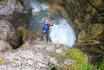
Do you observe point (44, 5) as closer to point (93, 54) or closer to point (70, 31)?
point (70, 31)

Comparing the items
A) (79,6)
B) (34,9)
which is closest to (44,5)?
(34,9)

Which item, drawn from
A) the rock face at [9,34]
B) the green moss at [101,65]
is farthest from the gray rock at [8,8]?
the green moss at [101,65]

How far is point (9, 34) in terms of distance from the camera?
13195 millimetres

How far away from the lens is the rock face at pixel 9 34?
13031 millimetres

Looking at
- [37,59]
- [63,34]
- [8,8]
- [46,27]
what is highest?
[8,8]

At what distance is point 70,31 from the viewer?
1462 centimetres

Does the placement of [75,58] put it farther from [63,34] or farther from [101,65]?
[63,34]

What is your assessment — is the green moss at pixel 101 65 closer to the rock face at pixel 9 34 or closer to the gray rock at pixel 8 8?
the rock face at pixel 9 34

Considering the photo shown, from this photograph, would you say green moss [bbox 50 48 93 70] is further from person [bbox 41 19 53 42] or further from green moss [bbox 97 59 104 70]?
person [bbox 41 19 53 42]

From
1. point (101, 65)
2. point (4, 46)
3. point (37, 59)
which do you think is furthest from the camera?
point (4, 46)

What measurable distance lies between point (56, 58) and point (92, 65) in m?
1.44

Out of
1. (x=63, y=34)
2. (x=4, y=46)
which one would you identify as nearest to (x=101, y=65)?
(x=63, y=34)

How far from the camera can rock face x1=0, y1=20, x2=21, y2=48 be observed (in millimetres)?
13031

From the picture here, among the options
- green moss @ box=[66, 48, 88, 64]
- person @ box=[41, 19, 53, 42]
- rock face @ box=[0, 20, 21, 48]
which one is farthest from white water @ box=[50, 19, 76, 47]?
green moss @ box=[66, 48, 88, 64]
